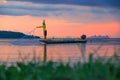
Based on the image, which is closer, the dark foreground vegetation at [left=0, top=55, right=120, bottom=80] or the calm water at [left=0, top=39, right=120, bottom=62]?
the dark foreground vegetation at [left=0, top=55, right=120, bottom=80]

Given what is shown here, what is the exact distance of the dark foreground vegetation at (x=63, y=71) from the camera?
475 centimetres

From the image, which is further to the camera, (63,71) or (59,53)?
(59,53)

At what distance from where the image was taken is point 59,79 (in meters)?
4.87

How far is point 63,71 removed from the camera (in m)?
5.08

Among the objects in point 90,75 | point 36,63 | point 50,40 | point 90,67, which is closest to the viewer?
point 90,75

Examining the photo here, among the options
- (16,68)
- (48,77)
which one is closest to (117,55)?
(48,77)

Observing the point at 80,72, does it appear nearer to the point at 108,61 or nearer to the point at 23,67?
the point at 108,61

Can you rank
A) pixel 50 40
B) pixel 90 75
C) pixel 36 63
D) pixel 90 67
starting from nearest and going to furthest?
pixel 90 75
pixel 90 67
pixel 36 63
pixel 50 40

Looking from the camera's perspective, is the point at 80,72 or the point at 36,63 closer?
the point at 80,72

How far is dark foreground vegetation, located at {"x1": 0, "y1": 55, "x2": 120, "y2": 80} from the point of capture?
4754 millimetres

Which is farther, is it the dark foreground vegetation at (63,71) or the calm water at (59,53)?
the calm water at (59,53)

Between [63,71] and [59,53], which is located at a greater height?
[59,53]

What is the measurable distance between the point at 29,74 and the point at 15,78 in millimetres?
225

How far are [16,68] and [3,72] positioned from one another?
0.30 metres
